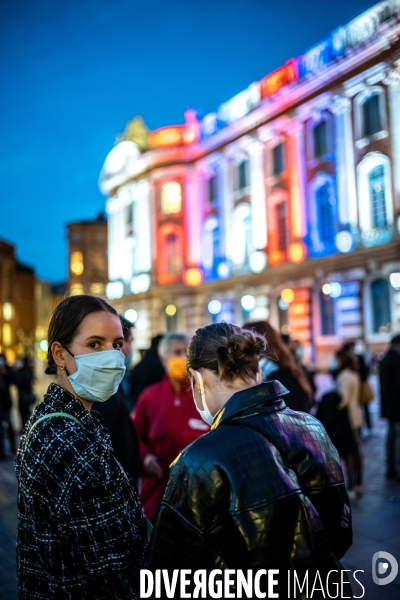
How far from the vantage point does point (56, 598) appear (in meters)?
1.74

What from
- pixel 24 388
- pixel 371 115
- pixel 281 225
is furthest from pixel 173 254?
pixel 24 388

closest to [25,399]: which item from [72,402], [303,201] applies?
[72,402]

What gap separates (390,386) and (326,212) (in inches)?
720

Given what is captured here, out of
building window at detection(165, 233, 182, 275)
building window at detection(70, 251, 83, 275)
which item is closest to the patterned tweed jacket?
building window at detection(165, 233, 182, 275)

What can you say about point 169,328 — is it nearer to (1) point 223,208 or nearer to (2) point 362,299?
(1) point 223,208

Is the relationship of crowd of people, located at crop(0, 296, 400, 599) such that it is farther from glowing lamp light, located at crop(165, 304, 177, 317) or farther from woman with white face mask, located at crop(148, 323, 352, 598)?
glowing lamp light, located at crop(165, 304, 177, 317)

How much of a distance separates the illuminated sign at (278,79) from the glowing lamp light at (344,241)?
862 centimetres

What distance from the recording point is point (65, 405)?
193 cm

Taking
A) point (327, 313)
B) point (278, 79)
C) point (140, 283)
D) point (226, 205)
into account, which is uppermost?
point (278, 79)

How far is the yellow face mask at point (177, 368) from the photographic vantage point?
422 cm

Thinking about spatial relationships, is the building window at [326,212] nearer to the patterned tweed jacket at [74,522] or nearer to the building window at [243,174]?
the building window at [243,174]

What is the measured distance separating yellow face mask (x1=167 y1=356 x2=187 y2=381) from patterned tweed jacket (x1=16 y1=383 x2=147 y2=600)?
7.79 feet

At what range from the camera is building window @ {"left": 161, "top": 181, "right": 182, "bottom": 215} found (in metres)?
35.0

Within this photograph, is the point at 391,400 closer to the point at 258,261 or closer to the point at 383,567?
the point at 383,567
